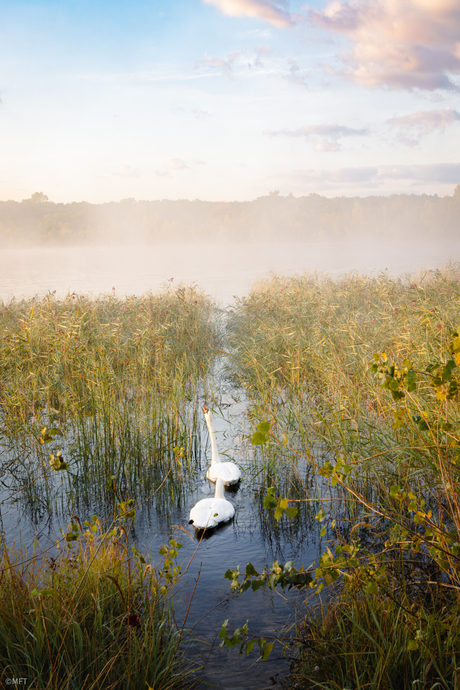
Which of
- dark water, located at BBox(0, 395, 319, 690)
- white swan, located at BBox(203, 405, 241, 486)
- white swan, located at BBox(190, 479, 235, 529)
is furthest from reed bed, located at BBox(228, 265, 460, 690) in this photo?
white swan, located at BBox(190, 479, 235, 529)

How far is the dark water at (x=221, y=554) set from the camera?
9.27ft

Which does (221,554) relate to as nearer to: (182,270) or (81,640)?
(81,640)

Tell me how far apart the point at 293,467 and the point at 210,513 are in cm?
110

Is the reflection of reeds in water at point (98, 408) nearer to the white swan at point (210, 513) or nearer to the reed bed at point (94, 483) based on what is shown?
the reed bed at point (94, 483)

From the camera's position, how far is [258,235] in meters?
88.4

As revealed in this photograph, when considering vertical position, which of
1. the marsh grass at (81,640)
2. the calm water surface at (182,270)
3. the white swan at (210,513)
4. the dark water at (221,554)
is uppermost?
the calm water surface at (182,270)

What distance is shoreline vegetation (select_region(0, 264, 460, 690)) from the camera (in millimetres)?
2217

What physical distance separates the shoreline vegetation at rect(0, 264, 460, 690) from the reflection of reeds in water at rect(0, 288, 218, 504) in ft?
0.10

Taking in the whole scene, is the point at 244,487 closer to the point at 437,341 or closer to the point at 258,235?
the point at 437,341

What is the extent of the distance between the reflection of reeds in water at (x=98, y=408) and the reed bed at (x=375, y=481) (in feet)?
3.80

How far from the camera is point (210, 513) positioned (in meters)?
4.29

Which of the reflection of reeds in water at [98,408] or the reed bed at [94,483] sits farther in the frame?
the reflection of reeds in water at [98,408]
